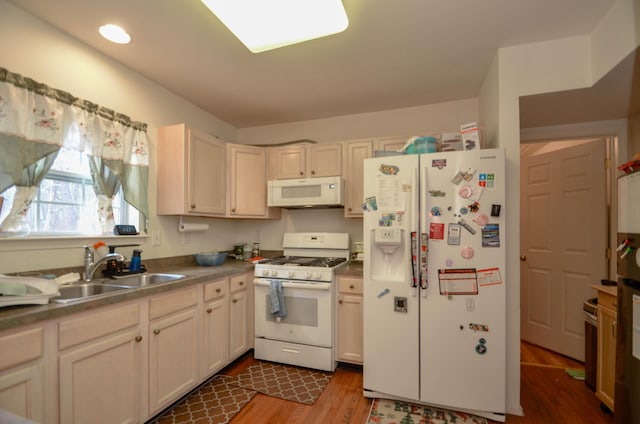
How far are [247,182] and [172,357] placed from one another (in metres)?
1.71

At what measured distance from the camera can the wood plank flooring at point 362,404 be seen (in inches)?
75.2

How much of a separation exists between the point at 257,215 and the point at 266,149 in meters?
0.74

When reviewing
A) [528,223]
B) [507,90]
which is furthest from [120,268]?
[528,223]

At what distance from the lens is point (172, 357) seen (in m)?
1.93

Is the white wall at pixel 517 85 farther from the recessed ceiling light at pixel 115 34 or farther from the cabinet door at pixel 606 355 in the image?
the recessed ceiling light at pixel 115 34

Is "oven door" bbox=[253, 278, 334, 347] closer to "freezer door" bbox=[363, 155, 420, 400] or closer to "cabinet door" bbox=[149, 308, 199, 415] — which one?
"freezer door" bbox=[363, 155, 420, 400]

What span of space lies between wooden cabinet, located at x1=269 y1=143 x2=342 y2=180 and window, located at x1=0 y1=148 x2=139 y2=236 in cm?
164

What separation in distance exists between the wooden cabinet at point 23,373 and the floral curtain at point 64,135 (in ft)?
2.84

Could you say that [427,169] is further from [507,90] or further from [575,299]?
[575,299]

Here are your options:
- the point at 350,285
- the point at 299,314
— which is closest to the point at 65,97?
the point at 299,314

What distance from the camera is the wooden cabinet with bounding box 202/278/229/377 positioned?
2.22 metres

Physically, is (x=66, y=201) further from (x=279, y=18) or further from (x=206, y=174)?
(x=279, y=18)

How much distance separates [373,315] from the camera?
2.11 metres

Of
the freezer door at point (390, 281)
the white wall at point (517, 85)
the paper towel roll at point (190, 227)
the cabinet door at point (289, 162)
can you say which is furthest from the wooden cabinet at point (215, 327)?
the white wall at point (517, 85)
